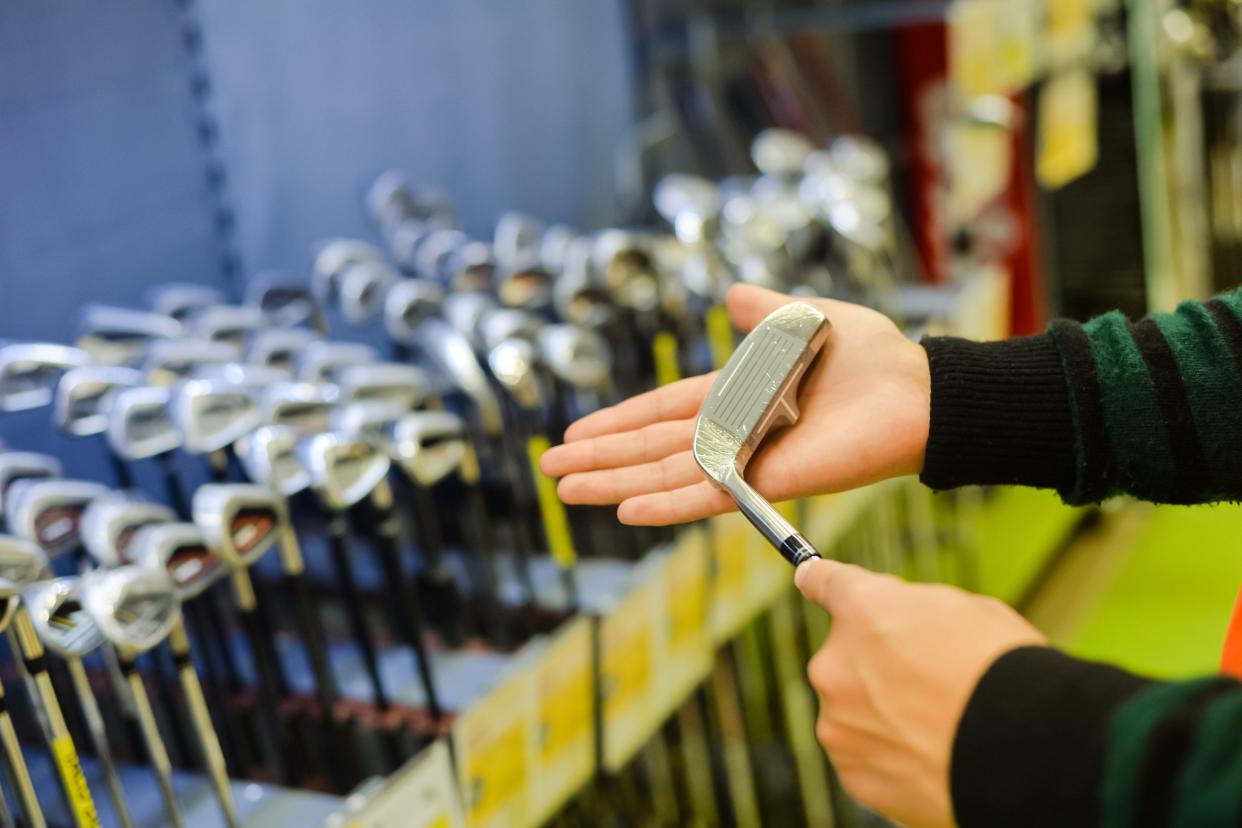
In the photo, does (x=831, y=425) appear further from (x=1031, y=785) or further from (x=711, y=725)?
(x=711, y=725)

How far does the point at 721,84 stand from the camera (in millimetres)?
3857

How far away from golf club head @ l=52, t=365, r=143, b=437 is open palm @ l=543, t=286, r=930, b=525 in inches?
26.3

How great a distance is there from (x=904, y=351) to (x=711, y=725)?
1.72 meters

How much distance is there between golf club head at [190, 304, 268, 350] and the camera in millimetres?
1982

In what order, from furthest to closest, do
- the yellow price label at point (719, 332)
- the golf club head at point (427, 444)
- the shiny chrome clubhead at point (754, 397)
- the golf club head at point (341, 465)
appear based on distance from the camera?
the yellow price label at point (719, 332)
the golf club head at point (427, 444)
the golf club head at point (341, 465)
the shiny chrome clubhead at point (754, 397)

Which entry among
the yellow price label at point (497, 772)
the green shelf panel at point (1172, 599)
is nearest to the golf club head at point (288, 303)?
the yellow price label at point (497, 772)

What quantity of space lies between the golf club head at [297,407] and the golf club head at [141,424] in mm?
118

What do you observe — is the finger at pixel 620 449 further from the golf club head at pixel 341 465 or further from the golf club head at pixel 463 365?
the golf club head at pixel 463 365

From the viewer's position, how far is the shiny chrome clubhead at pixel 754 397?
128 cm

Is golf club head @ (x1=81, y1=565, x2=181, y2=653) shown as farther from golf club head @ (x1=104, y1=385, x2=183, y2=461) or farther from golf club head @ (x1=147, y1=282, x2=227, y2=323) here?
golf club head @ (x1=147, y1=282, x2=227, y2=323)

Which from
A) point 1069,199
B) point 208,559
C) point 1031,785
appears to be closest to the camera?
point 1031,785

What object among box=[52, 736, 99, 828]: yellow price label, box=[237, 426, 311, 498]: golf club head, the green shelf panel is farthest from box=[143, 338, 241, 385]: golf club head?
the green shelf panel

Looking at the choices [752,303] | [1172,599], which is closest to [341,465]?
[752,303]

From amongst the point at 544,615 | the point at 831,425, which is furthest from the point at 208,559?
the point at 831,425
